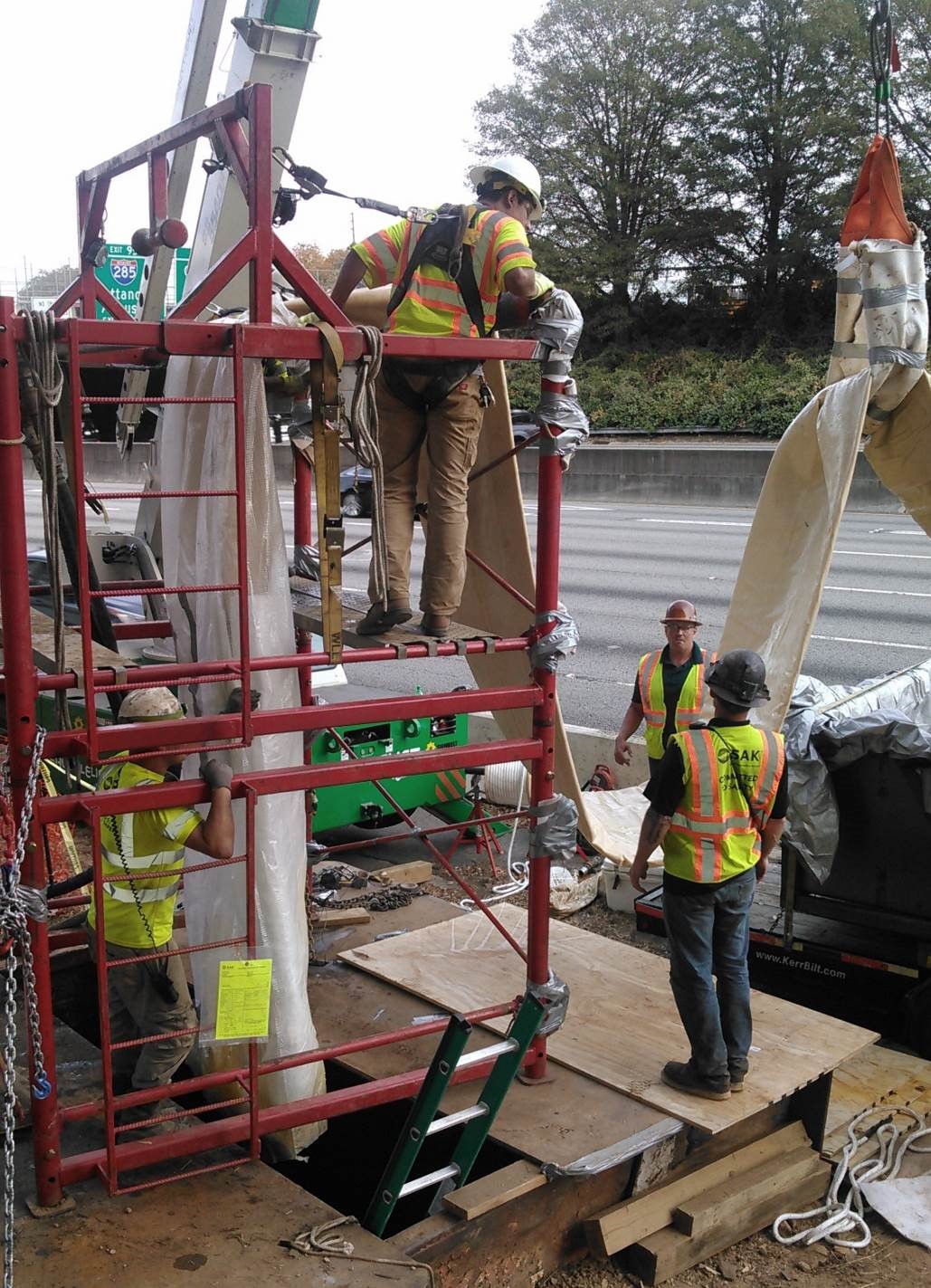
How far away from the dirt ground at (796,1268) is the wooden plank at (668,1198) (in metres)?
0.13

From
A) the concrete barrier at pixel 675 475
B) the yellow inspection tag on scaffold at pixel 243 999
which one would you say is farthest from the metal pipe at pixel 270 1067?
the concrete barrier at pixel 675 475

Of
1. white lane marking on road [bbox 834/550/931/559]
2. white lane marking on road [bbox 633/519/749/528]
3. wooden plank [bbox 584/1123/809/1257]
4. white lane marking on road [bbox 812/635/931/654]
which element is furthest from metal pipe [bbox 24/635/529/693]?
white lane marking on road [bbox 633/519/749/528]

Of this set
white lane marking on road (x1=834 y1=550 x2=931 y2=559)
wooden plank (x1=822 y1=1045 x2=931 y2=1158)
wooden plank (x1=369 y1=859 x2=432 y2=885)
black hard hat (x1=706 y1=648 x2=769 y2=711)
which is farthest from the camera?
white lane marking on road (x1=834 y1=550 x2=931 y2=559)

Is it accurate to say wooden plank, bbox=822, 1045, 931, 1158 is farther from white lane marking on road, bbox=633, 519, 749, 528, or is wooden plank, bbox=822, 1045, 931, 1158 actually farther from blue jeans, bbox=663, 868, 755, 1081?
white lane marking on road, bbox=633, 519, 749, 528

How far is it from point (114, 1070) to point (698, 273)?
1228 inches

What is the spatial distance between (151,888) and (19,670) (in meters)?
1.01

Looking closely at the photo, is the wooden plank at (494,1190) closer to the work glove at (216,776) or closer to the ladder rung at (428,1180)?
the ladder rung at (428,1180)

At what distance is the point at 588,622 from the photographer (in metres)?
14.5

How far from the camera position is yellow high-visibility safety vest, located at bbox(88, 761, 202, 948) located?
12.5ft

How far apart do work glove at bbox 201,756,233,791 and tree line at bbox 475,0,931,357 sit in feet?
96.6

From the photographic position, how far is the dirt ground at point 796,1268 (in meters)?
4.30

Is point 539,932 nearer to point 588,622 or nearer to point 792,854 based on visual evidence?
point 792,854

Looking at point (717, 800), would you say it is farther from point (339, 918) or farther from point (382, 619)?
point (339, 918)

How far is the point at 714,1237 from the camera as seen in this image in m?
4.50
